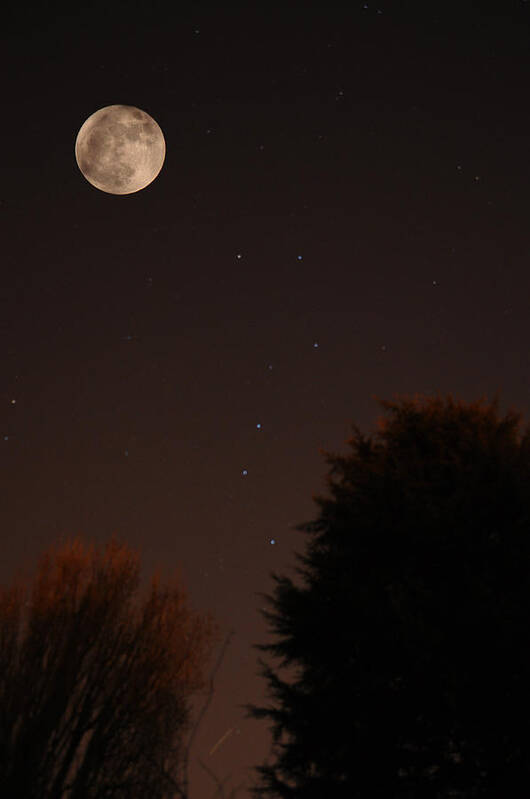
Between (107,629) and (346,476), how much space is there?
20.8 ft

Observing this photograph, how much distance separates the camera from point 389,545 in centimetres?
1127

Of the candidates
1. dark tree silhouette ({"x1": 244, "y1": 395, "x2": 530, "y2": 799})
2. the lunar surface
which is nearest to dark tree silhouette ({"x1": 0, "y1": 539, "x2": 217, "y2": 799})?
dark tree silhouette ({"x1": 244, "y1": 395, "x2": 530, "y2": 799})

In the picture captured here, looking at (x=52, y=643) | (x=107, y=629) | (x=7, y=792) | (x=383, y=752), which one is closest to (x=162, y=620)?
(x=107, y=629)

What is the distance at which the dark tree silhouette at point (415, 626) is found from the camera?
9.20 m

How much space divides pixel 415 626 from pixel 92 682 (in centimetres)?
797

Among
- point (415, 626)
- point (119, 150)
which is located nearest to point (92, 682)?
point (415, 626)

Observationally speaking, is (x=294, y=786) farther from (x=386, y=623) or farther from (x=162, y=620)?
(x=162, y=620)

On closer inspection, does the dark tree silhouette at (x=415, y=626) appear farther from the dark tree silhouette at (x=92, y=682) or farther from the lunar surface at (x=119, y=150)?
the lunar surface at (x=119, y=150)

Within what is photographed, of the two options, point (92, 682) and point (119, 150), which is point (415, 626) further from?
point (119, 150)

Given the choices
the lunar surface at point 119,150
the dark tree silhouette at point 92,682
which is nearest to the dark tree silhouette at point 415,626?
the dark tree silhouette at point 92,682

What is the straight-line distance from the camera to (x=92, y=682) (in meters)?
14.8

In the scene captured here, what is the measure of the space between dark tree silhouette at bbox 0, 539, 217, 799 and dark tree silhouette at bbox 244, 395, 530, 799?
4.22 meters

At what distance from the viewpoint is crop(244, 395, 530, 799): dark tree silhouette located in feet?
30.2

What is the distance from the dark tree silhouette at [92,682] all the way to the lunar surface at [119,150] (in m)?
9.28
